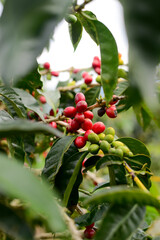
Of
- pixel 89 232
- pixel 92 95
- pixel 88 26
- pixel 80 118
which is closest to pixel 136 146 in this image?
pixel 80 118

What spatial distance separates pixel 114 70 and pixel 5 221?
52 centimetres

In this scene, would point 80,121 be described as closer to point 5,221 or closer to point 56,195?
point 56,195

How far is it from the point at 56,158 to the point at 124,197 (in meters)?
0.41

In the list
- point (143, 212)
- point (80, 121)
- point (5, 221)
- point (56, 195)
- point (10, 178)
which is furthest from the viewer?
point (80, 121)

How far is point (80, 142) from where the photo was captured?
95 centimetres

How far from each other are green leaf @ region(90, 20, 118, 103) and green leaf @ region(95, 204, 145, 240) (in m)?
0.36

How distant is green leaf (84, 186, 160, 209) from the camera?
20.9 inches

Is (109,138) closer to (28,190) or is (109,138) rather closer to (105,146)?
(105,146)

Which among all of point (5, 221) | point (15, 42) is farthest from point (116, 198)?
point (15, 42)

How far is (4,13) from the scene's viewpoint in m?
0.41

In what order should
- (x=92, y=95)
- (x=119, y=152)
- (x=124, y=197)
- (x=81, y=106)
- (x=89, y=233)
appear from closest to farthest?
(x=124, y=197), (x=119, y=152), (x=89, y=233), (x=81, y=106), (x=92, y=95)

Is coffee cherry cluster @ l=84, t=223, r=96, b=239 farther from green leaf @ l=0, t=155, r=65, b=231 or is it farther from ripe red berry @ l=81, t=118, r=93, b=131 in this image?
green leaf @ l=0, t=155, r=65, b=231

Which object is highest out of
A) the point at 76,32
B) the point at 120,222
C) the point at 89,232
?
the point at 76,32

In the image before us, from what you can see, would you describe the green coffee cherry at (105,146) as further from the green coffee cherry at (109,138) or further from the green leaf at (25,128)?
the green leaf at (25,128)
